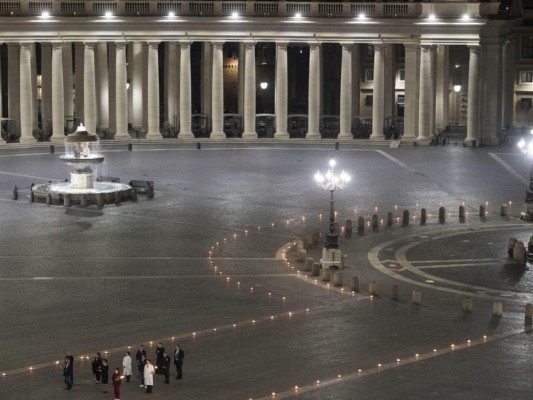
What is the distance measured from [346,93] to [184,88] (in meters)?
13.5

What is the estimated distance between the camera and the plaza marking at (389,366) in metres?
39.8

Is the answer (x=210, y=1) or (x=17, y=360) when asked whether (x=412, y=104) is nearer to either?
(x=210, y=1)

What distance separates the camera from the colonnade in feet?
366

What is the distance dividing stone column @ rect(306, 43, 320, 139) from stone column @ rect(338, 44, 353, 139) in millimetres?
2077

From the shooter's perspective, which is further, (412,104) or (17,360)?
(412,104)

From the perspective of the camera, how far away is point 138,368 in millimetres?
41438

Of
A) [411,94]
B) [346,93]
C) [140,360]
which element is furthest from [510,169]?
[140,360]

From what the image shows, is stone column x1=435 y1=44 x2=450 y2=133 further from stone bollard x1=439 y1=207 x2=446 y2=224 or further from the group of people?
the group of people

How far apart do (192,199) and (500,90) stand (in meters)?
45.0

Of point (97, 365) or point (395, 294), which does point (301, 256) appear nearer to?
point (395, 294)

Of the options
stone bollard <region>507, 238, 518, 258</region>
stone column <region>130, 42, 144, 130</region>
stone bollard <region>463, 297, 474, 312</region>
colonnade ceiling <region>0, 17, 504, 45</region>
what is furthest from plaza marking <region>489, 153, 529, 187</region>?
stone bollard <region>463, 297, 474, 312</region>

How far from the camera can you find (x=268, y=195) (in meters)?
80.3

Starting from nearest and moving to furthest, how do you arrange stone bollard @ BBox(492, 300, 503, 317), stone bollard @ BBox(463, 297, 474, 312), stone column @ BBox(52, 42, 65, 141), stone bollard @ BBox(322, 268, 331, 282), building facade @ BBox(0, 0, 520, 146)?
stone bollard @ BBox(492, 300, 503, 317)
stone bollard @ BBox(463, 297, 474, 312)
stone bollard @ BBox(322, 268, 331, 282)
building facade @ BBox(0, 0, 520, 146)
stone column @ BBox(52, 42, 65, 141)

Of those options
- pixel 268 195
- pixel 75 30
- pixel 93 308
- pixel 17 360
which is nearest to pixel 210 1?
pixel 75 30
